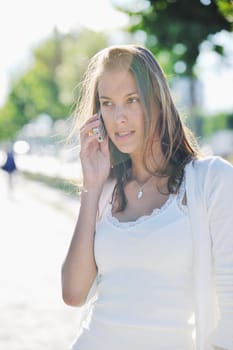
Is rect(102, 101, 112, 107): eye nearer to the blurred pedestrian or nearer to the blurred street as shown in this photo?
the blurred street

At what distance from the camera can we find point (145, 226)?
7.49 feet

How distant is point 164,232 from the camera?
2219 millimetres

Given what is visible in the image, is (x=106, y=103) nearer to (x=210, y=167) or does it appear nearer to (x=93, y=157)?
(x=93, y=157)

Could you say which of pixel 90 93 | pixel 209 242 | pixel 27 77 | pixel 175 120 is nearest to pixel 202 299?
pixel 209 242

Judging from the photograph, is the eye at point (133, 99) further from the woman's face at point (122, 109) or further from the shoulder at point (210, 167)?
the shoulder at point (210, 167)

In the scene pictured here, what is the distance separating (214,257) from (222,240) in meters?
0.06

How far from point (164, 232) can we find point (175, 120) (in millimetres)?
442

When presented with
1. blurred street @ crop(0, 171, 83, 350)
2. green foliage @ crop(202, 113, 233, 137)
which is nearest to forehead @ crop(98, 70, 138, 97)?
blurred street @ crop(0, 171, 83, 350)

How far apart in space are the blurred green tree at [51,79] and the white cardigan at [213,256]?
6119 millimetres

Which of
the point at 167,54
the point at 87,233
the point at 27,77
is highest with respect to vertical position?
the point at 87,233

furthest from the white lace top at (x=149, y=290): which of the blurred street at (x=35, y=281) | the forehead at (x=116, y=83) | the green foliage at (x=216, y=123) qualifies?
the green foliage at (x=216, y=123)

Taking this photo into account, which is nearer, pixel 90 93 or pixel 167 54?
pixel 90 93

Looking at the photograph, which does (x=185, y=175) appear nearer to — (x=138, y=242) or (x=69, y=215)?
(x=138, y=242)

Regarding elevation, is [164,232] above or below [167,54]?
above
